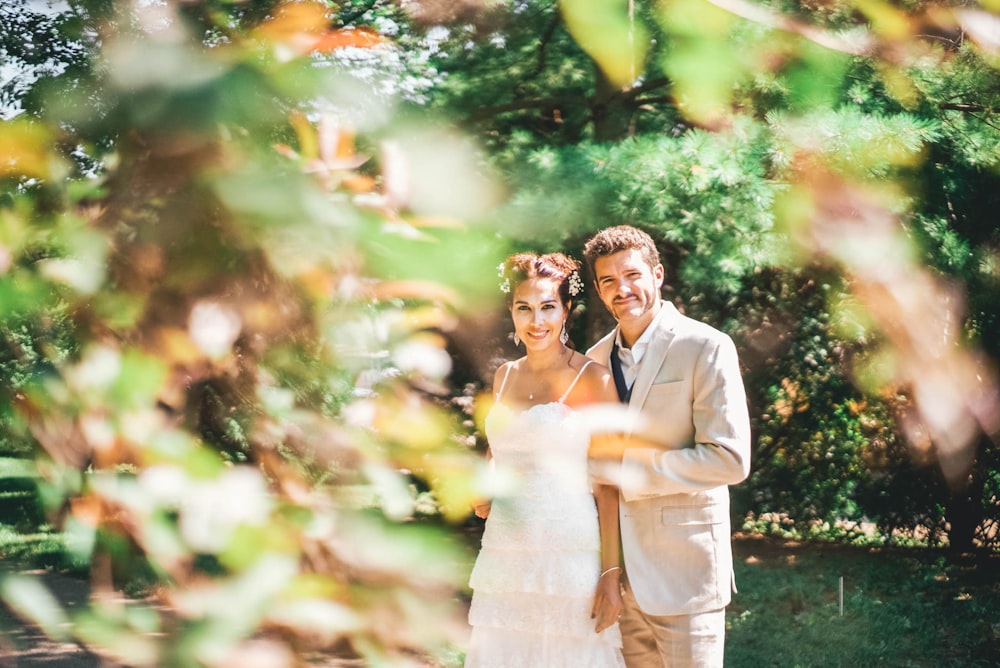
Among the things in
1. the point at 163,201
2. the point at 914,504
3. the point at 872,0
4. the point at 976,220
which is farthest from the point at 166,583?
the point at 914,504

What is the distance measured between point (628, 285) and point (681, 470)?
2.01ft

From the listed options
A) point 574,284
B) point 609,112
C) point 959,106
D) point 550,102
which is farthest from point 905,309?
point 574,284

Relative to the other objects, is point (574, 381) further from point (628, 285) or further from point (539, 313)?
point (628, 285)

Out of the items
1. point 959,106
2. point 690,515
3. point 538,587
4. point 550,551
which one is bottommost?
point 538,587

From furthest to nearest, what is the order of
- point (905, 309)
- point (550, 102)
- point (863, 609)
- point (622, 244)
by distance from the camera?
1. point (863, 609)
2. point (905, 309)
3. point (550, 102)
4. point (622, 244)

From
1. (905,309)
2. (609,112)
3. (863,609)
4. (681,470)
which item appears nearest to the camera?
(681,470)

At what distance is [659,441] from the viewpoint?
2.73 metres

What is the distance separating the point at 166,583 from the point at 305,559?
0.45 ft

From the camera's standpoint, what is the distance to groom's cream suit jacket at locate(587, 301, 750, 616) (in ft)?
8.53

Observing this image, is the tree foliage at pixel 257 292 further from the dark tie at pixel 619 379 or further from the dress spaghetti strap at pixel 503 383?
the dress spaghetti strap at pixel 503 383

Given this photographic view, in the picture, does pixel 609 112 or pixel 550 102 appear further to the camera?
pixel 550 102

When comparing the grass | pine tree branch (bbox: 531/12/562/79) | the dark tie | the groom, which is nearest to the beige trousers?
the groom

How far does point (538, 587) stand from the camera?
9.90 feet

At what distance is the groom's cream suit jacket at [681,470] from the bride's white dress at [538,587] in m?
0.23
